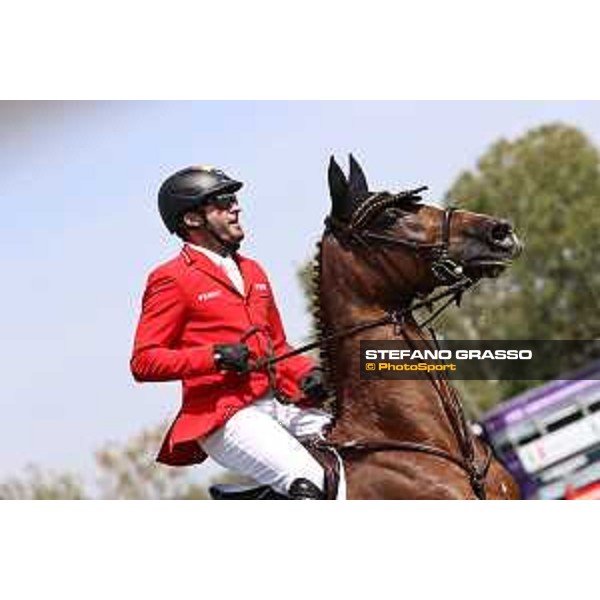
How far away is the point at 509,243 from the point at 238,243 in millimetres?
1064

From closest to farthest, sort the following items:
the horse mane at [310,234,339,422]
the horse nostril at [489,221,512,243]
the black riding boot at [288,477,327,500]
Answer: the black riding boot at [288,477,327,500] < the horse nostril at [489,221,512,243] < the horse mane at [310,234,339,422]

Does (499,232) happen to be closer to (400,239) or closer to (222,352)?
(400,239)

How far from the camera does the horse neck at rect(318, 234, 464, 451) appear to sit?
5207mm

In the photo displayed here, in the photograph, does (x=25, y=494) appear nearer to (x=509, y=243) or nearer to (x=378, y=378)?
(x=378, y=378)

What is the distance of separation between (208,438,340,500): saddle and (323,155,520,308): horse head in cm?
59

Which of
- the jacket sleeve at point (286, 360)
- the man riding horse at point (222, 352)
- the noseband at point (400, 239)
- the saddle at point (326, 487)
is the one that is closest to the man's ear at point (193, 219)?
the man riding horse at point (222, 352)

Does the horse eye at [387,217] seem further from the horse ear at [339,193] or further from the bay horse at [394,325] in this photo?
the horse ear at [339,193]

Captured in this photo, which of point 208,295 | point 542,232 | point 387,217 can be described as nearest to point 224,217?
point 208,295

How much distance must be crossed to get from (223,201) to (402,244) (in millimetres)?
725

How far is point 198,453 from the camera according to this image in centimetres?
532

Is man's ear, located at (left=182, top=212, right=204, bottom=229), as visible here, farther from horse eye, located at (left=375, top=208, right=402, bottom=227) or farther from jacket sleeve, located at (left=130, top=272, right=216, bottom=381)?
horse eye, located at (left=375, top=208, right=402, bottom=227)

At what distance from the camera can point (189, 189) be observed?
5.45 meters

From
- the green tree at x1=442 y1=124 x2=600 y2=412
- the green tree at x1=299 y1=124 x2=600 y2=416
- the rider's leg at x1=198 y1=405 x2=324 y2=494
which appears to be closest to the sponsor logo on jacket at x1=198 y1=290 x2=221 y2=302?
the rider's leg at x1=198 y1=405 x2=324 y2=494

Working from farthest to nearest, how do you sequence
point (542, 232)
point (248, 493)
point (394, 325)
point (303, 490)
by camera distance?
point (542, 232) < point (394, 325) < point (248, 493) < point (303, 490)
